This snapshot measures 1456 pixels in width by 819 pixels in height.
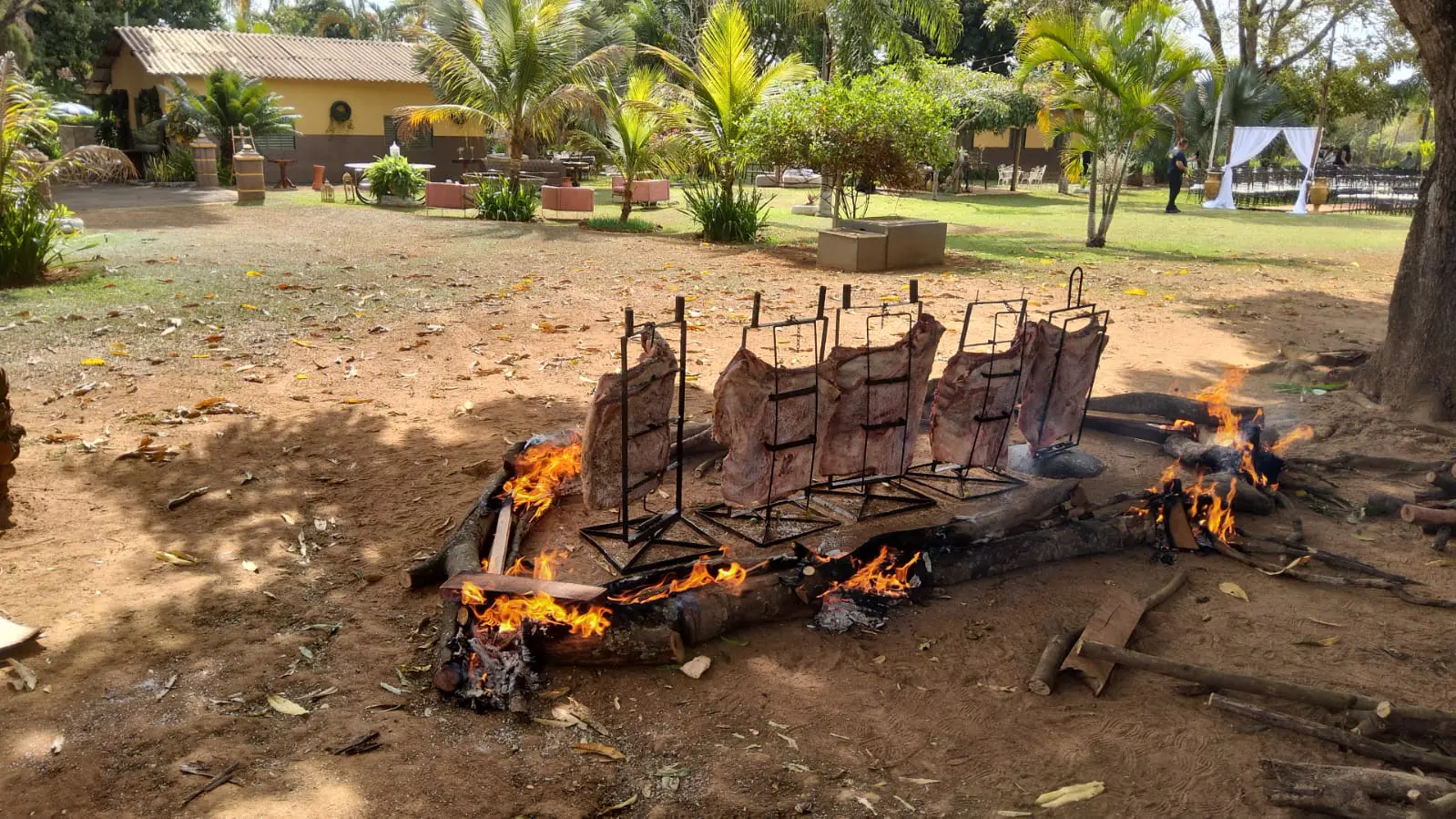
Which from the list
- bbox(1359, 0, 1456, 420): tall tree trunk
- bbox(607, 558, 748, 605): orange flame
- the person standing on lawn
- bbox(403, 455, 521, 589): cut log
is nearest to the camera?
bbox(607, 558, 748, 605): orange flame

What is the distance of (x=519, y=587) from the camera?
4254 millimetres

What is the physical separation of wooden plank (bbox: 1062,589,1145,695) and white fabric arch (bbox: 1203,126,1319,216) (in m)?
26.8

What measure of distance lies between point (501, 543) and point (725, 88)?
14002mm

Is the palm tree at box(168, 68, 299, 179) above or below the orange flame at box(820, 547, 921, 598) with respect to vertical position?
above

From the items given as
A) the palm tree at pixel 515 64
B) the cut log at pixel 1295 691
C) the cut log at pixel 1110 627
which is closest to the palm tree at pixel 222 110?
the palm tree at pixel 515 64

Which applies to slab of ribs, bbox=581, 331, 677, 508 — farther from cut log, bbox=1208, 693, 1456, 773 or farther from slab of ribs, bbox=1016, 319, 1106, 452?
cut log, bbox=1208, 693, 1456, 773

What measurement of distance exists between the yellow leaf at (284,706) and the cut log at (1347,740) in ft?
11.6

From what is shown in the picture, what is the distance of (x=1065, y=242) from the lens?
61.9 feet

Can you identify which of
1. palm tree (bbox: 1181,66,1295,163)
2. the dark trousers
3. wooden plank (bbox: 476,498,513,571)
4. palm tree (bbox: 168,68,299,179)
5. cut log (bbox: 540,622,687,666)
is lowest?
cut log (bbox: 540,622,687,666)

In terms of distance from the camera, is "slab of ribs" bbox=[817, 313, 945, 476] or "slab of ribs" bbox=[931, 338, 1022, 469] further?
"slab of ribs" bbox=[931, 338, 1022, 469]

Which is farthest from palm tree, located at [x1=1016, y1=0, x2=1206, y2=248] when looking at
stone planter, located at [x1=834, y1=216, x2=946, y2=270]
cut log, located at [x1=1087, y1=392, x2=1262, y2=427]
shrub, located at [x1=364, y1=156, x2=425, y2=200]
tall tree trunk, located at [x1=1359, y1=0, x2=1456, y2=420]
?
shrub, located at [x1=364, y1=156, x2=425, y2=200]

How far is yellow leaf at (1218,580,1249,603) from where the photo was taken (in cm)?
488

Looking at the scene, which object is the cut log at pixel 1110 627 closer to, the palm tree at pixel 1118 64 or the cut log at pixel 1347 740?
the cut log at pixel 1347 740

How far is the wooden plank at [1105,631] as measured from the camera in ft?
13.4
